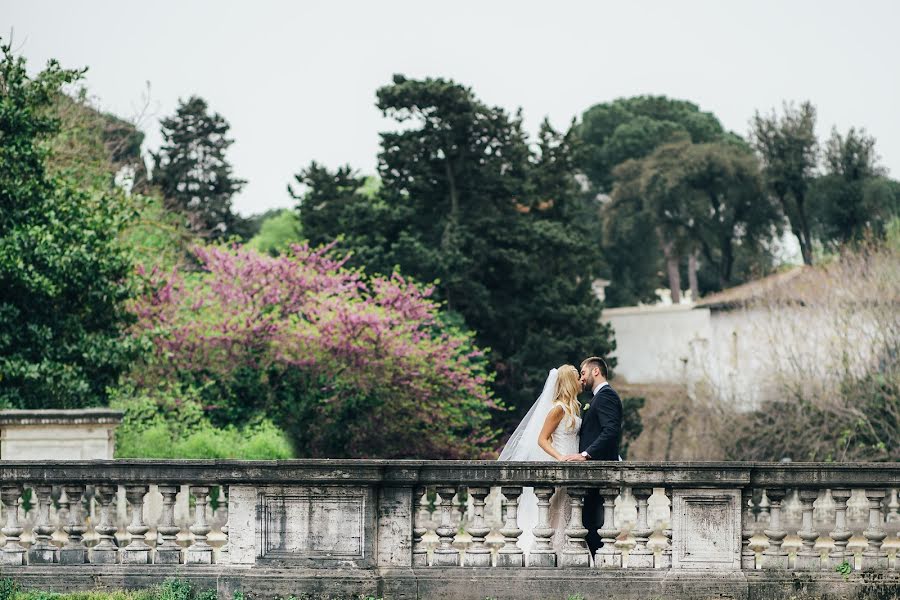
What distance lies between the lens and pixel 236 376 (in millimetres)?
29250

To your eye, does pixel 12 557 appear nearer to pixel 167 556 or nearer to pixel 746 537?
pixel 167 556

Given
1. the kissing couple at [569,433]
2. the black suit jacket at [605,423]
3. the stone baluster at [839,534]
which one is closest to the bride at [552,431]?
the kissing couple at [569,433]

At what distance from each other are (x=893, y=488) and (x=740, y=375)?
33005 mm

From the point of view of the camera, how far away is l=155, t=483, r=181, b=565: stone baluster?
10242 millimetres

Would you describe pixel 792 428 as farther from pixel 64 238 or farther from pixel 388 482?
pixel 388 482

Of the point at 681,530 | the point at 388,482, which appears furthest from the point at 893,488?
the point at 388,482

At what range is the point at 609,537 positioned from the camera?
9.95 metres

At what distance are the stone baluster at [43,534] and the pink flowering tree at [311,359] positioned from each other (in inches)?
668

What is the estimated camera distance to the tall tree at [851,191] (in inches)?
2311

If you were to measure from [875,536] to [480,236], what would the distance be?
3221 cm

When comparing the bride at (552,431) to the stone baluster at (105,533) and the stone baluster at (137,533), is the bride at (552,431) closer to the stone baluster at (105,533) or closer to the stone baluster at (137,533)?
the stone baluster at (137,533)

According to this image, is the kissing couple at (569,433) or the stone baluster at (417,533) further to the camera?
the kissing couple at (569,433)

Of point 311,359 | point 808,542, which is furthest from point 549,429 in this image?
point 311,359

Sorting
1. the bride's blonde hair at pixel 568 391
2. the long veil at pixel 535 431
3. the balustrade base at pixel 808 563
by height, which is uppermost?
the bride's blonde hair at pixel 568 391
